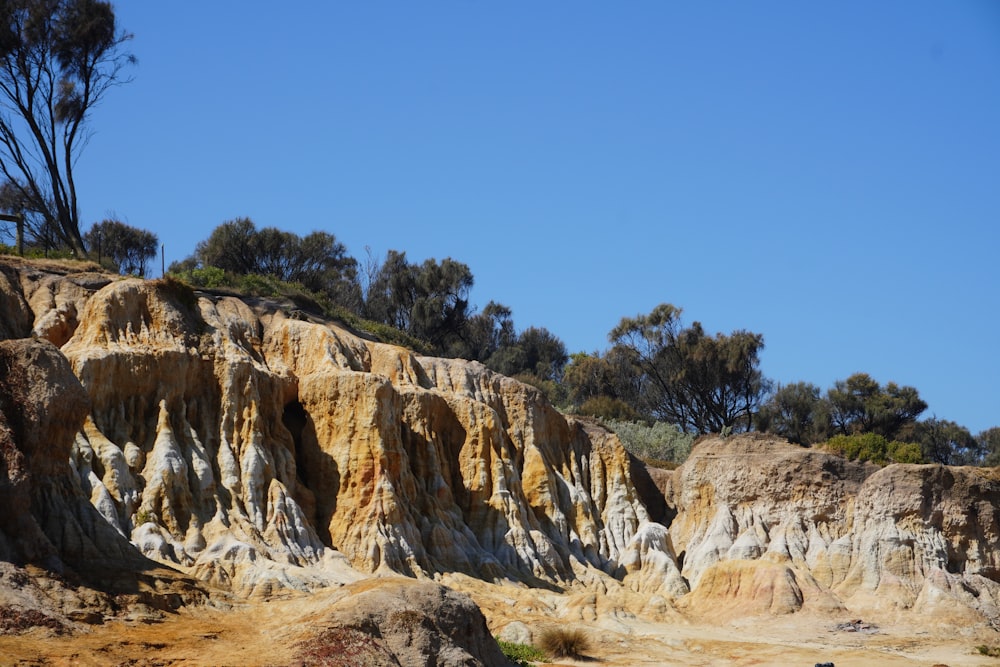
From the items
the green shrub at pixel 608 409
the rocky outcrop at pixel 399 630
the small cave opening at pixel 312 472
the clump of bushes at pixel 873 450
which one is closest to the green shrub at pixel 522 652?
the rocky outcrop at pixel 399 630

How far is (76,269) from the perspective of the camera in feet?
163

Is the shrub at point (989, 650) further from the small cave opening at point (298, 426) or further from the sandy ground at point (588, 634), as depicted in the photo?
the small cave opening at point (298, 426)

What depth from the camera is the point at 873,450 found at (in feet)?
182

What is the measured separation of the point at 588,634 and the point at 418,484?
903cm

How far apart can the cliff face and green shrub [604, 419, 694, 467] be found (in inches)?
381

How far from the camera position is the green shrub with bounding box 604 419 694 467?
218 feet

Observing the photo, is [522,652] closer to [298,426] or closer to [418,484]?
[418,484]

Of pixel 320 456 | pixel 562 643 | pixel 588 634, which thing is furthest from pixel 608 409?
pixel 562 643

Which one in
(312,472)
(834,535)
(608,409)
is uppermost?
(608,409)

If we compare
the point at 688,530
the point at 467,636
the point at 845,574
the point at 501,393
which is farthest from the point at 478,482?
the point at 467,636

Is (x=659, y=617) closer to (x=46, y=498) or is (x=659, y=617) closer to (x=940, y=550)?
(x=940, y=550)

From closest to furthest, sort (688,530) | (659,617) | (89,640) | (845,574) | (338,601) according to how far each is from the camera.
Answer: (89,640) < (338,601) < (659,617) < (845,574) < (688,530)

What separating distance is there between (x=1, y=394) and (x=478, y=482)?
883 inches

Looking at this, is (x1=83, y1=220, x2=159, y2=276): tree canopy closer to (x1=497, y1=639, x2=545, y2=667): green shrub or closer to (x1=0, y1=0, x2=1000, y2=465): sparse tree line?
(x1=0, y1=0, x2=1000, y2=465): sparse tree line
